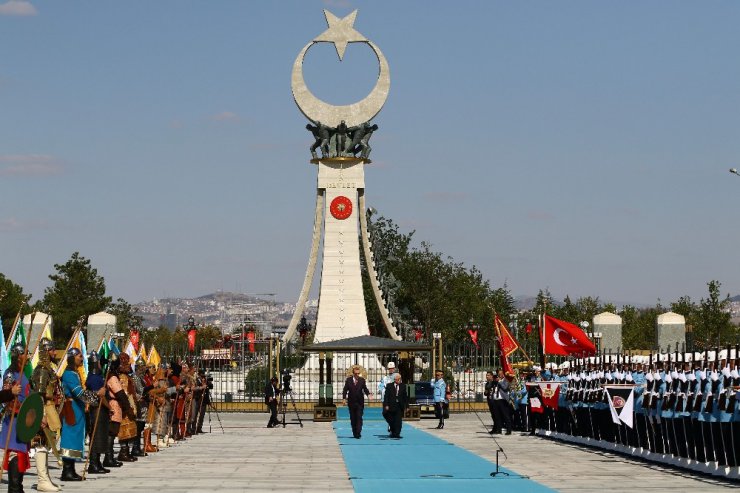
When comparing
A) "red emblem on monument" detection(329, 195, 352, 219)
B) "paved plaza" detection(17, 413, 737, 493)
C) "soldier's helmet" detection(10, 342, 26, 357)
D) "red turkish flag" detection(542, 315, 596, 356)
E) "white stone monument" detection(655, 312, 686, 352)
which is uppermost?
"red emblem on monument" detection(329, 195, 352, 219)

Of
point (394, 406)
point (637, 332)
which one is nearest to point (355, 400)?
point (394, 406)

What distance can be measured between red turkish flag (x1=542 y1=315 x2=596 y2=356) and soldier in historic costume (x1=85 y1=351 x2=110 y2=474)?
46.2ft

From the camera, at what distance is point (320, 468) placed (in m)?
24.2

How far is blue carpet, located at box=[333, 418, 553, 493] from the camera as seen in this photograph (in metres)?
20.4

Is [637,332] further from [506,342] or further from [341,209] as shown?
[506,342]

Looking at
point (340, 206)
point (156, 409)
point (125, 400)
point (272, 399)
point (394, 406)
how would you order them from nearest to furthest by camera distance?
point (125, 400)
point (156, 409)
point (394, 406)
point (272, 399)
point (340, 206)

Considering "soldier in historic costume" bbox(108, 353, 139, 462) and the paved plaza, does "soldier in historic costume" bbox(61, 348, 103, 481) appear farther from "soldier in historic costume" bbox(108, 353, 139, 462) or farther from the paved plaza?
"soldier in historic costume" bbox(108, 353, 139, 462)

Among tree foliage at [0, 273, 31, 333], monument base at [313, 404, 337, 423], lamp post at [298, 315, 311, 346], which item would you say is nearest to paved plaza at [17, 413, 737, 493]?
monument base at [313, 404, 337, 423]

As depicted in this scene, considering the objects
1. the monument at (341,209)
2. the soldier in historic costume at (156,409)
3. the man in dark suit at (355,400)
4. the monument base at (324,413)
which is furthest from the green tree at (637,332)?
the soldier in historic costume at (156,409)

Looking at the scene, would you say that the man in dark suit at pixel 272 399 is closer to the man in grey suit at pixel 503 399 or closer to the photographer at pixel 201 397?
the photographer at pixel 201 397

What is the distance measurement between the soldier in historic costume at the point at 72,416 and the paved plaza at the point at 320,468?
390mm

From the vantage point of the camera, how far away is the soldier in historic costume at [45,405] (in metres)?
18.7

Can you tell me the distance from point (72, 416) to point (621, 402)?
34.1 feet

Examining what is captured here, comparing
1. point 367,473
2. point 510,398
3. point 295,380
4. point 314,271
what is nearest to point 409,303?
point 314,271
